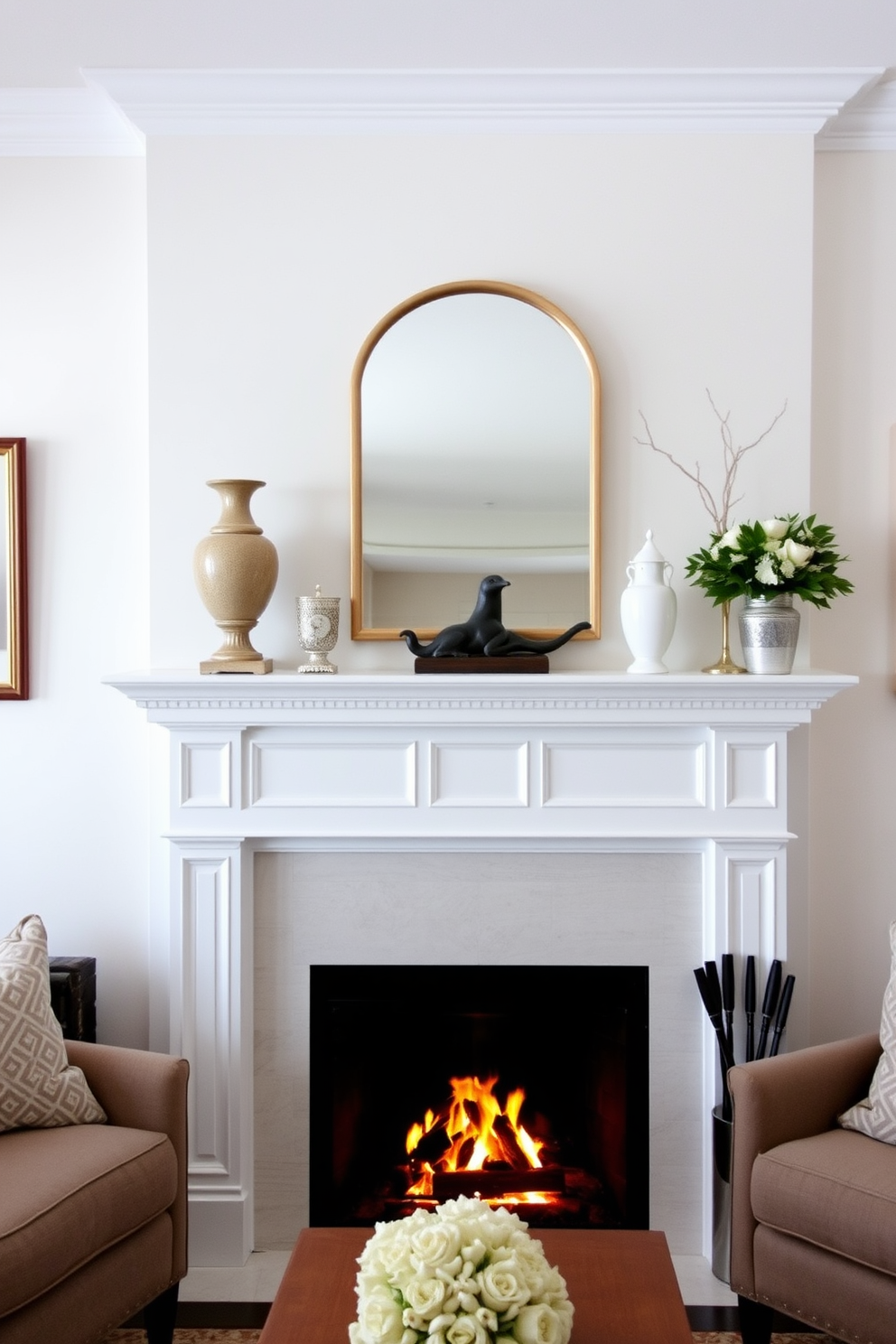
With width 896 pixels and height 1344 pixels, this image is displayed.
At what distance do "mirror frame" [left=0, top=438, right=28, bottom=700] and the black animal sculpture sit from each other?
102 cm

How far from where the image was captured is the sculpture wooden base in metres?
2.47

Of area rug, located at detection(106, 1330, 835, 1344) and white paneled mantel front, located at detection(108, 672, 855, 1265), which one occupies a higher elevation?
white paneled mantel front, located at detection(108, 672, 855, 1265)

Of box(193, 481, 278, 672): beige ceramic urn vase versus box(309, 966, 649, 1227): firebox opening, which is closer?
box(193, 481, 278, 672): beige ceramic urn vase

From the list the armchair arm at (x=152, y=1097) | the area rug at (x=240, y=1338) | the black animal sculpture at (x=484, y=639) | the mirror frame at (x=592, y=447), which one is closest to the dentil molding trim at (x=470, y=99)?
the mirror frame at (x=592, y=447)

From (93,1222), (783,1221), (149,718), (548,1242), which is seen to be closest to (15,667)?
(149,718)

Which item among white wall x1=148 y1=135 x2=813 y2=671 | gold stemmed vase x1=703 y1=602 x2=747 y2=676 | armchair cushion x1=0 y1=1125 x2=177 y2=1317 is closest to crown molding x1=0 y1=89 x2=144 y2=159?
white wall x1=148 y1=135 x2=813 y2=671

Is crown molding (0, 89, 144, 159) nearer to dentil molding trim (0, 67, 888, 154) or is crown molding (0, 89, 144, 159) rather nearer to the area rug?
dentil molding trim (0, 67, 888, 154)

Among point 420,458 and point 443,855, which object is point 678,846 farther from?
point 420,458

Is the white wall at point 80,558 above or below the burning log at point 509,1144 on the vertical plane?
above

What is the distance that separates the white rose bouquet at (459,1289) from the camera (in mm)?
1307

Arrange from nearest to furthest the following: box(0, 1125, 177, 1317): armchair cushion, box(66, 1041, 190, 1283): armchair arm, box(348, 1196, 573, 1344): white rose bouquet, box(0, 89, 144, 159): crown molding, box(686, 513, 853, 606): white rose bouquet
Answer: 1. box(348, 1196, 573, 1344): white rose bouquet
2. box(0, 1125, 177, 1317): armchair cushion
3. box(66, 1041, 190, 1283): armchair arm
4. box(686, 513, 853, 606): white rose bouquet
5. box(0, 89, 144, 159): crown molding

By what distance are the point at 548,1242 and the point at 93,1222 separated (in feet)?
2.66

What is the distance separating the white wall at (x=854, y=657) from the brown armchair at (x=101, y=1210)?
5.29 feet

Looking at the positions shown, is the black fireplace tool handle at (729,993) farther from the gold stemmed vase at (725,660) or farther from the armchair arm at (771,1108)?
the gold stemmed vase at (725,660)
